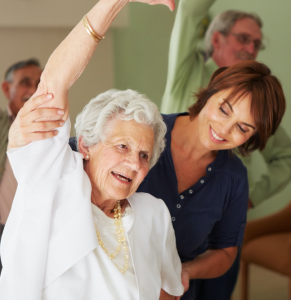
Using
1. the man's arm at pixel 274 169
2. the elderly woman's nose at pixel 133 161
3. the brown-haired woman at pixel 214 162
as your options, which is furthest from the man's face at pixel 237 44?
the elderly woman's nose at pixel 133 161

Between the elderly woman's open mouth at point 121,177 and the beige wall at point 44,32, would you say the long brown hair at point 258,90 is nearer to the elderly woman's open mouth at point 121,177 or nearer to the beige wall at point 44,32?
the elderly woman's open mouth at point 121,177

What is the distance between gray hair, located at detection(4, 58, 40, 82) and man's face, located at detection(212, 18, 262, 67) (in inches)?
51.4

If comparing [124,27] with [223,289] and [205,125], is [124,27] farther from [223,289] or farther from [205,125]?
[223,289]

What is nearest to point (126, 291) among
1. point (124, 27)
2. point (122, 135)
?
point (122, 135)

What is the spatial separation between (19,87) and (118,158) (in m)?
1.94

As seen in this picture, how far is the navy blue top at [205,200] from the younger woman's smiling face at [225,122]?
0.55 ft

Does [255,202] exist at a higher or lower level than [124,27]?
lower

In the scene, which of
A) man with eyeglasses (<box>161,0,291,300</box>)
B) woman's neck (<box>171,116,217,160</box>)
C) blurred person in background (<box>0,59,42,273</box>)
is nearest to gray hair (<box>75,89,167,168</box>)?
woman's neck (<box>171,116,217,160</box>)

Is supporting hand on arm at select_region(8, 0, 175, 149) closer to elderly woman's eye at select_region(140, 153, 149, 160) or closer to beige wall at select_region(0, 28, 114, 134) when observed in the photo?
elderly woman's eye at select_region(140, 153, 149, 160)

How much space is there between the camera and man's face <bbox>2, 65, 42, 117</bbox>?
9.48ft

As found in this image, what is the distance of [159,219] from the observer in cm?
141

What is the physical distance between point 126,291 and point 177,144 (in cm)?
76

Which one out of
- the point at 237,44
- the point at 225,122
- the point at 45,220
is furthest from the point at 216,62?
the point at 45,220

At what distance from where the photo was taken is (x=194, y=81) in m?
2.48
